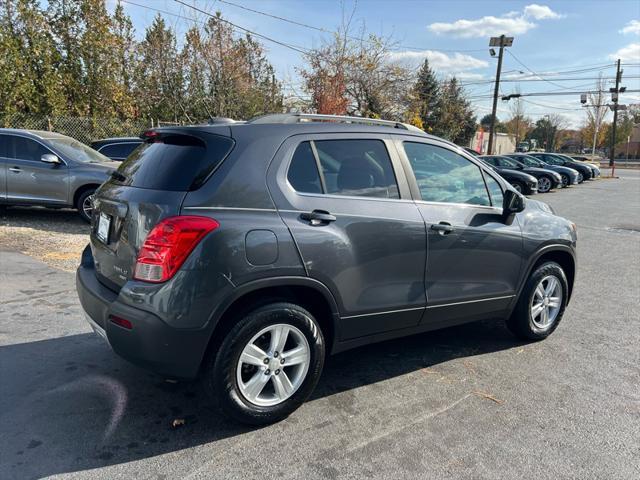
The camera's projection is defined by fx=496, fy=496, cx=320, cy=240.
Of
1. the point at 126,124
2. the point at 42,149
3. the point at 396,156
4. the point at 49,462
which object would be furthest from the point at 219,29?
the point at 49,462

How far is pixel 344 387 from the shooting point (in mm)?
3564

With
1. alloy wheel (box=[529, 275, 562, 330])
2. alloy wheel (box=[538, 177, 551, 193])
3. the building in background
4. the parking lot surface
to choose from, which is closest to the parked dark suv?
the parking lot surface

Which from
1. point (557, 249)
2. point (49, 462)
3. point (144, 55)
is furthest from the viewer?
point (144, 55)

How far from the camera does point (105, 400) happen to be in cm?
325

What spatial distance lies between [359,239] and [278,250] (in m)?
0.60

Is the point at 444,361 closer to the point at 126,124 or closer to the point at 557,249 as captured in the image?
the point at 557,249

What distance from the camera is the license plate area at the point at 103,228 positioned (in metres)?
3.17

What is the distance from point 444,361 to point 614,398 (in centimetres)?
120

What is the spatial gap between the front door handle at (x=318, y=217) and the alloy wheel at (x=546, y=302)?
90.4 inches

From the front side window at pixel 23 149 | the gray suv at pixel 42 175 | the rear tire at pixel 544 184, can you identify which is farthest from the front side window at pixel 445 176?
the rear tire at pixel 544 184

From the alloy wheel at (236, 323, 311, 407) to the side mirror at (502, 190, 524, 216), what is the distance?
2032 millimetres

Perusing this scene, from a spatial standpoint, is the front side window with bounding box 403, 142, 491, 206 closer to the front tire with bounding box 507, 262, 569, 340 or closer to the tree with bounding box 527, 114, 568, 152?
the front tire with bounding box 507, 262, 569, 340

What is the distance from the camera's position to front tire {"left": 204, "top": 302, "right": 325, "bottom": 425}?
2818 millimetres

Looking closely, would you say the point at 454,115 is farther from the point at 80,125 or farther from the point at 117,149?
the point at 117,149
